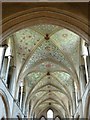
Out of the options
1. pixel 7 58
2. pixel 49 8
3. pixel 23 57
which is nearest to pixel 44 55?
pixel 23 57

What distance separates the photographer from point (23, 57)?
14.1m

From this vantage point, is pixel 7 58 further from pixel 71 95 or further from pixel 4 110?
pixel 71 95

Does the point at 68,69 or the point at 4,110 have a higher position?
the point at 68,69

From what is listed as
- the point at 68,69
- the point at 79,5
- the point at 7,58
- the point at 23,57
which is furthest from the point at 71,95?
the point at 79,5

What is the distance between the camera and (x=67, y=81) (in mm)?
17859

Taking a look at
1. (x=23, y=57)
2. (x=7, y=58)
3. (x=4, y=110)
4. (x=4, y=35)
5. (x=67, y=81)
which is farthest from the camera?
(x=67, y=81)

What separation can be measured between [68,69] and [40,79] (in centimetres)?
414

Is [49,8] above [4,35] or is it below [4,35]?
above

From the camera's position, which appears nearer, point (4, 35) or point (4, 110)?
point (4, 35)

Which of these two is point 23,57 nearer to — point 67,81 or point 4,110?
point 4,110

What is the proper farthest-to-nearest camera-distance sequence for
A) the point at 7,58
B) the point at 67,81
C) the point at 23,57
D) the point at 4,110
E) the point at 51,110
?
the point at 51,110 < the point at 67,81 < the point at 23,57 < the point at 7,58 < the point at 4,110

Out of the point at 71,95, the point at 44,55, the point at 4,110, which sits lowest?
the point at 4,110

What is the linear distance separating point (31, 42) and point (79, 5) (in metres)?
5.89

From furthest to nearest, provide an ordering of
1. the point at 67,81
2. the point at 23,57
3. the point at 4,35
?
1. the point at 67,81
2. the point at 23,57
3. the point at 4,35
